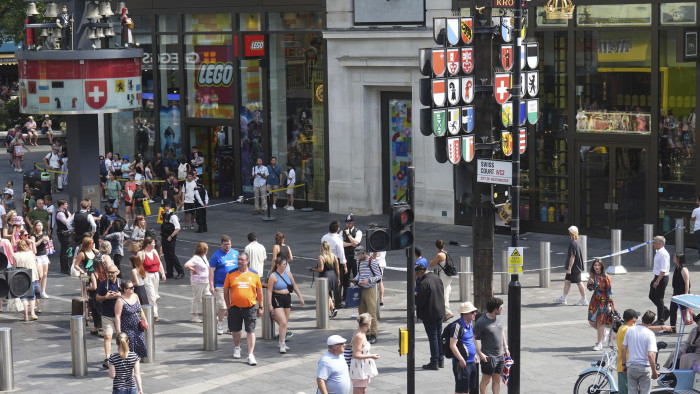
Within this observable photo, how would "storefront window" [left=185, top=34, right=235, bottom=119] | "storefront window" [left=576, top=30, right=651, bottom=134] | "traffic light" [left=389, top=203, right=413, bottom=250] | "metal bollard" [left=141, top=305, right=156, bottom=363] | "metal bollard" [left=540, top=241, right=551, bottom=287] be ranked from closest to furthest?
"traffic light" [left=389, top=203, right=413, bottom=250]
"metal bollard" [left=141, top=305, right=156, bottom=363]
"metal bollard" [left=540, top=241, right=551, bottom=287]
"storefront window" [left=576, top=30, right=651, bottom=134]
"storefront window" [left=185, top=34, right=235, bottom=119]

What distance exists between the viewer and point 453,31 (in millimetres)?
18141

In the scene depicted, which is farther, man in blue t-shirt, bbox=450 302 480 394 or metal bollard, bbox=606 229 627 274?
metal bollard, bbox=606 229 627 274

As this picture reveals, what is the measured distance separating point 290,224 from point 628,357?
60.4ft

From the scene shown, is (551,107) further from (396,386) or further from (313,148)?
(396,386)

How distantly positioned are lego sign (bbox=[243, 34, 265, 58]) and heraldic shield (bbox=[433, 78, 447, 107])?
17.8 m

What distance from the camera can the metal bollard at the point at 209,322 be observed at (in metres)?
19.0

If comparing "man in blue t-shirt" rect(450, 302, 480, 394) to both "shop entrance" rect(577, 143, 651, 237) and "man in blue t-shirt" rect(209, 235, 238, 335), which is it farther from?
"shop entrance" rect(577, 143, 651, 237)

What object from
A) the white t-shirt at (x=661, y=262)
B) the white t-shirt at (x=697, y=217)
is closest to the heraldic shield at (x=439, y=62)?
the white t-shirt at (x=661, y=262)

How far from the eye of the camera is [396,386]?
1695cm

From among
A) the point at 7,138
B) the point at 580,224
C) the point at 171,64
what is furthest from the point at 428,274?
the point at 7,138

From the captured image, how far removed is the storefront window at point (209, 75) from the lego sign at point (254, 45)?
0.91 metres

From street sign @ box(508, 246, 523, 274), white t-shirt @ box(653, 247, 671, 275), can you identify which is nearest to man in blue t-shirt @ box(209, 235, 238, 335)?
street sign @ box(508, 246, 523, 274)

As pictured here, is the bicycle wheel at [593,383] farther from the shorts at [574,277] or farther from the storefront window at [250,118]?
the storefront window at [250,118]

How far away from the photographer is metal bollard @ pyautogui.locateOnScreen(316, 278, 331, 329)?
66.4 ft
